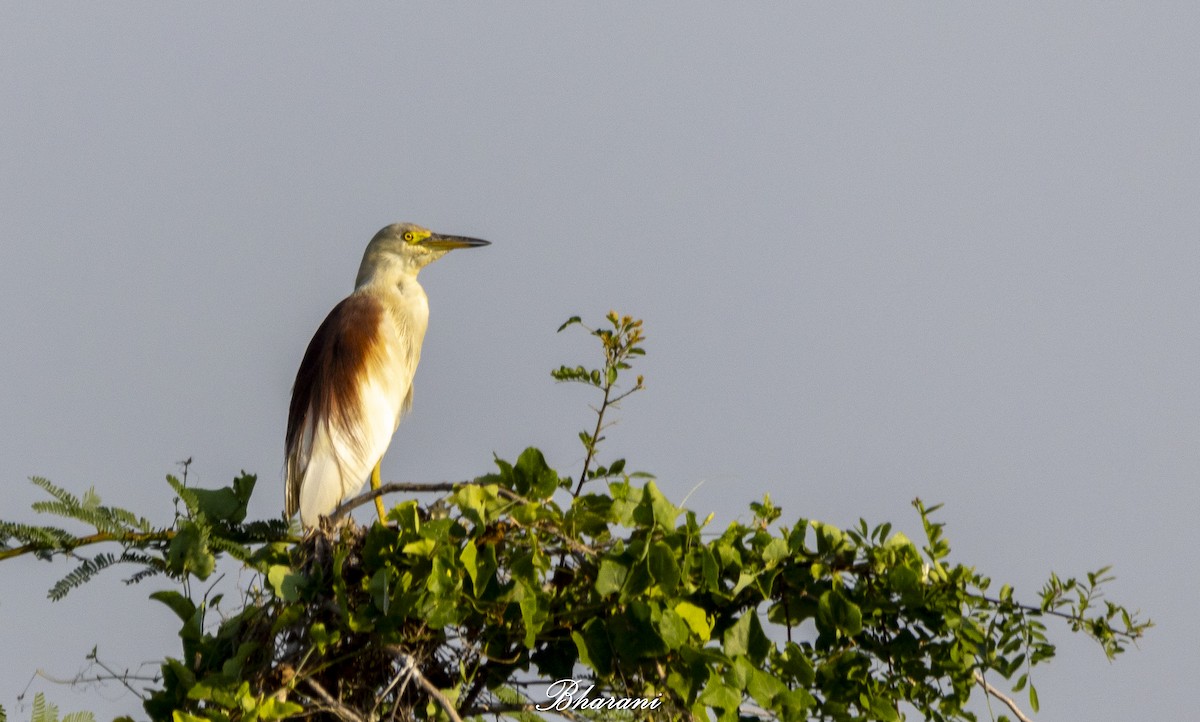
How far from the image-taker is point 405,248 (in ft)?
17.7

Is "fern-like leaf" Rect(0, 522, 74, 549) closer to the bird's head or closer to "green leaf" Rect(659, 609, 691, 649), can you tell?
"green leaf" Rect(659, 609, 691, 649)

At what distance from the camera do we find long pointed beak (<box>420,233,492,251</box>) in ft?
17.9

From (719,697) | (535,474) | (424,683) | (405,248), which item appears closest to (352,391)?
(405,248)

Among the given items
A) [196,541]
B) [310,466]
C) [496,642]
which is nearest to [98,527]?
[196,541]

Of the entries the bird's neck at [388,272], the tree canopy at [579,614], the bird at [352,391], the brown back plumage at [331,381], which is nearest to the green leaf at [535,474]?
the tree canopy at [579,614]

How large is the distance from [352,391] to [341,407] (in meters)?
0.08

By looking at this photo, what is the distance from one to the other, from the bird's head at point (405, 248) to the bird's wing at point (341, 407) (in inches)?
17.0

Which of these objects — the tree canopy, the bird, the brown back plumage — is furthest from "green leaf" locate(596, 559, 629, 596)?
the brown back plumage

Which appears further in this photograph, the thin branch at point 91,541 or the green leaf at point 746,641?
the thin branch at point 91,541

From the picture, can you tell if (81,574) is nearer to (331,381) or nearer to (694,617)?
(694,617)

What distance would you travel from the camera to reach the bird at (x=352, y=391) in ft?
15.1

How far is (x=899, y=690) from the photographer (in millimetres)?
A: 2434

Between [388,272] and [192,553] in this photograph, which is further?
[388,272]

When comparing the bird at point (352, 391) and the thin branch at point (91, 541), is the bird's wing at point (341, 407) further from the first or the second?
the thin branch at point (91, 541)
